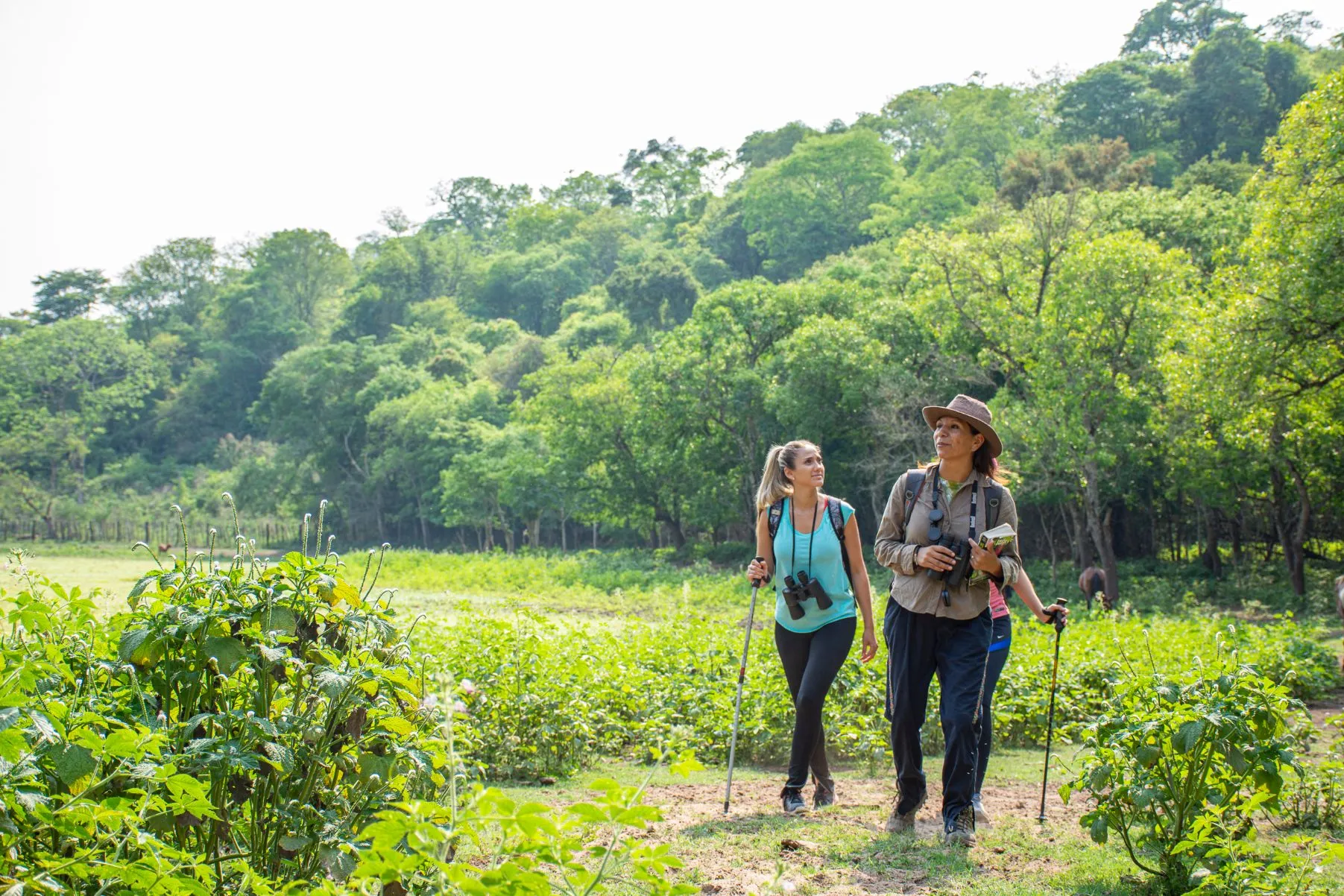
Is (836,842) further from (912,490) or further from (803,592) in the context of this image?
(912,490)

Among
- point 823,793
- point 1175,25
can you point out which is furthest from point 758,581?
point 1175,25

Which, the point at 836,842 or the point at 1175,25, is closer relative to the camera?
the point at 836,842

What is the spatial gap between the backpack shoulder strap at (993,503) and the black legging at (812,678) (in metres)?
0.82

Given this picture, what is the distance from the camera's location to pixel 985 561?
4.46 meters

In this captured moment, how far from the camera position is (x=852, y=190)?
5650 centimetres

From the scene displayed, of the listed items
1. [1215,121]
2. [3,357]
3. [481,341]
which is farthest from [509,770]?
[3,357]

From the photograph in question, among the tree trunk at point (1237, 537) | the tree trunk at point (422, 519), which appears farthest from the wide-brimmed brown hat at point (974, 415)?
the tree trunk at point (422, 519)

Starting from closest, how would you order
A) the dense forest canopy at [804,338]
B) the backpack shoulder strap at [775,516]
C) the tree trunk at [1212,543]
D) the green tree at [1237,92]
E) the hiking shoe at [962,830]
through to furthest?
1. the hiking shoe at [962,830]
2. the backpack shoulder strap at [775,516]
3. the dense forest canopy at [804,338]
4. the tree trunk at [1212,543]
5. the green tree at [1237,92]

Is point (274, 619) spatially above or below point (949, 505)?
below

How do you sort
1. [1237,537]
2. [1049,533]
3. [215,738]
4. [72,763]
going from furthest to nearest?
[1049,533]
[1237,537]
[215,738]
[72,763]

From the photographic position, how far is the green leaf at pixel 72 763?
7.08 feet

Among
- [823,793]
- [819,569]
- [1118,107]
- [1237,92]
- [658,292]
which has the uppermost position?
[1118,107]

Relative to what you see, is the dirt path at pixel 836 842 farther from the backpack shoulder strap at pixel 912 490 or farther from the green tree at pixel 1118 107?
the green tree at pixel 1118 107

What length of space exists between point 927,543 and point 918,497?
23 centimetres
